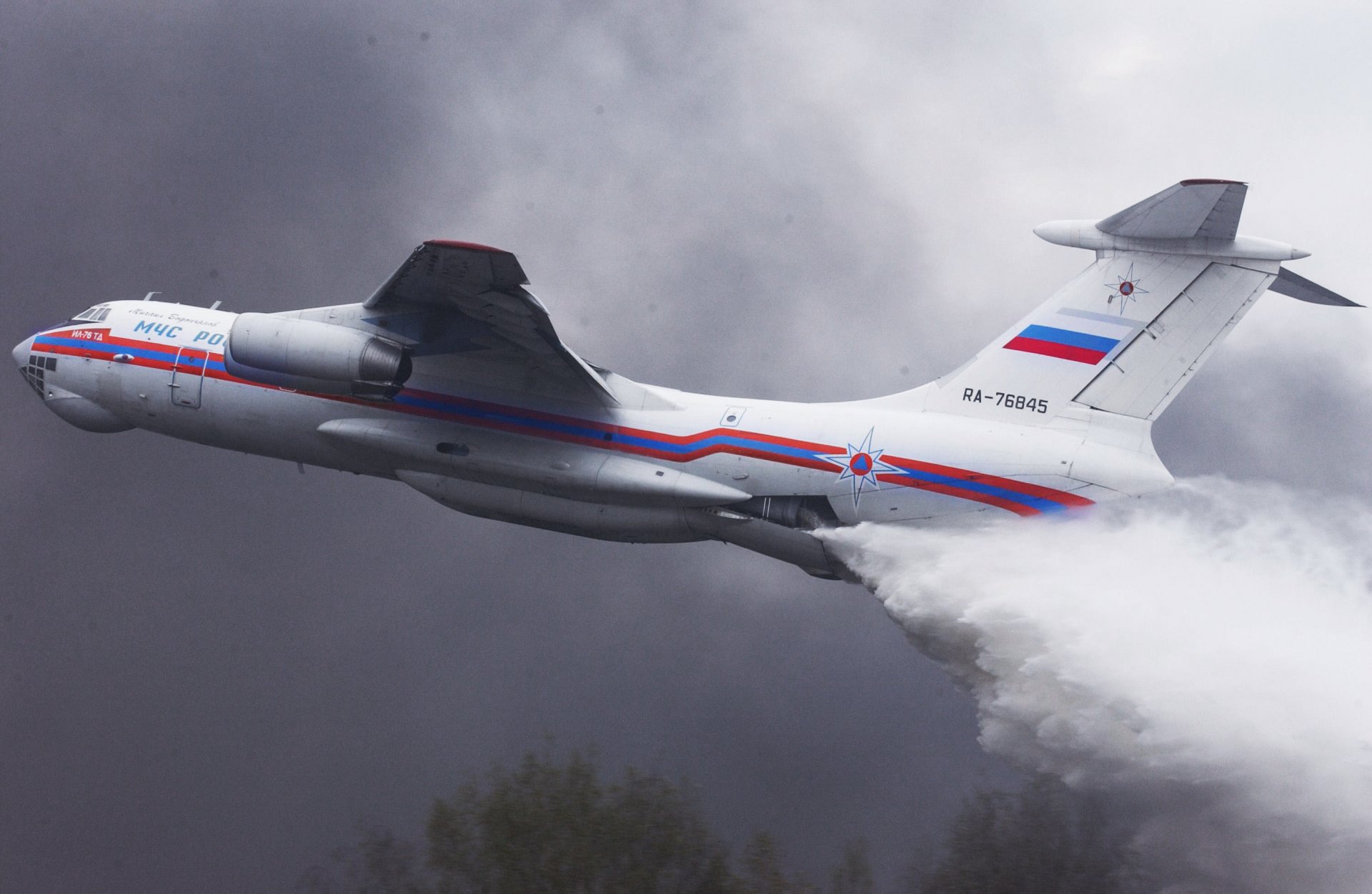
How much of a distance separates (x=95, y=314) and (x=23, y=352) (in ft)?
3.77

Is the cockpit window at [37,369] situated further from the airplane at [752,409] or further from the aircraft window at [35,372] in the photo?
the airplane at [752,409]

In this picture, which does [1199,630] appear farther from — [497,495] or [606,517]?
[497,495]

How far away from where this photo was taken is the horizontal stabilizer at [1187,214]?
10.9 m

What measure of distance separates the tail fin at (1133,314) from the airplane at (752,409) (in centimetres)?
1

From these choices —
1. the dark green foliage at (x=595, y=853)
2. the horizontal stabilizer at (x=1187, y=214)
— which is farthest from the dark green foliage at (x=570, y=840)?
the horizontal stabilizer at (x=1187, y=214)

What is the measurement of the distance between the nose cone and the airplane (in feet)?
9.29

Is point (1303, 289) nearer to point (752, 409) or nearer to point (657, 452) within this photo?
point (752, 409)

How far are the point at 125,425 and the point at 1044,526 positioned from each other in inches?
360

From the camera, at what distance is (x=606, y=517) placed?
1296 cm

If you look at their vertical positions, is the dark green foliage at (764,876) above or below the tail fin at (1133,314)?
below

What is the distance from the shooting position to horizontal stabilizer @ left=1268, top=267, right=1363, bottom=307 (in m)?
11.6

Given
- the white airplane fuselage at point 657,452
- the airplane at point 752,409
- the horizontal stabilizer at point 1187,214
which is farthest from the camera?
the white airplane fuselage at point 657,452

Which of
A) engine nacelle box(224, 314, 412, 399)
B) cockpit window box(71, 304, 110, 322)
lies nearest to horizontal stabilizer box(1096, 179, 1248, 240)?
engine nacelle box(224, 314, 412, 399)

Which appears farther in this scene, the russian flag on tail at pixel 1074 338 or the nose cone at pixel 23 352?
the nose cone at pixel 23 352
